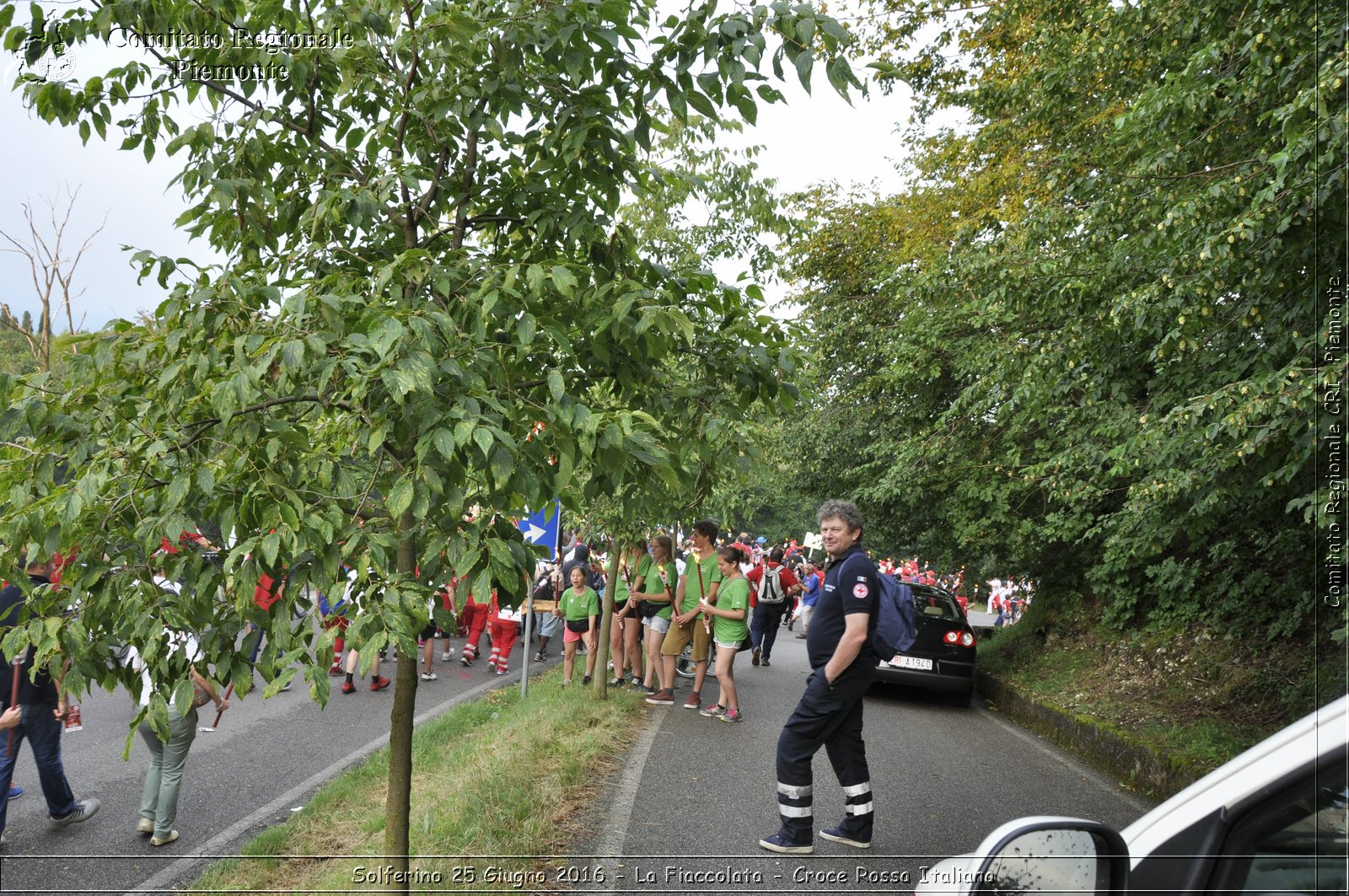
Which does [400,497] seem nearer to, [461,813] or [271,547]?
[271,547]

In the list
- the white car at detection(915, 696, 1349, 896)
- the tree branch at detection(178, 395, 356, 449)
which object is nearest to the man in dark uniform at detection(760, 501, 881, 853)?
the tree branch at detection(178, 395, 356, 449)

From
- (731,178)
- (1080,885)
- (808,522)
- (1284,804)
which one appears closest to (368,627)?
(1080,885)

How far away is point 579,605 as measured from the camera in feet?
40.1

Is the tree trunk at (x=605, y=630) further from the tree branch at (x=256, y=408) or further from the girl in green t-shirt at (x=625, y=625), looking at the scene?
the tree branch at (x=256, y=408)

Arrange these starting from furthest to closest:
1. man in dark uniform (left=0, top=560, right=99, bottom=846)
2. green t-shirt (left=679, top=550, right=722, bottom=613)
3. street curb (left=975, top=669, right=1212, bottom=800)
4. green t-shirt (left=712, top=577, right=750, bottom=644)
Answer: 1. green t-shirt (left=679, top=550, right=722, bottom=613)
2. green t-shirt (left=712, top=577, right=750, bottom=644)
3. street curb (left=975, top=669, right=1212, bottom=800)
4. man in dark uniform (left=0, top=560, right=99, bottom=846)

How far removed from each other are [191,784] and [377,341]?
6487 millimetres

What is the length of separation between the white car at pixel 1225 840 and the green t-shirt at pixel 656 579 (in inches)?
371

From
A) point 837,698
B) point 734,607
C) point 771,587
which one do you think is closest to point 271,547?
point 837,698

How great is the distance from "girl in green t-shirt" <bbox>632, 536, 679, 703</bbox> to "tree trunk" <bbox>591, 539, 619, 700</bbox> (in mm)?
459

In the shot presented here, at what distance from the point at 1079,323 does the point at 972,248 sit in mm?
3004

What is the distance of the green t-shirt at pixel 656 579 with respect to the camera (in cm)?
1120

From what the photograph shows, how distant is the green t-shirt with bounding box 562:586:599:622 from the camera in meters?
12.2

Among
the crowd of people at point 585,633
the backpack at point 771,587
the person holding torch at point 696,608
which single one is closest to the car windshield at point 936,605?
the backpack at point 771,587

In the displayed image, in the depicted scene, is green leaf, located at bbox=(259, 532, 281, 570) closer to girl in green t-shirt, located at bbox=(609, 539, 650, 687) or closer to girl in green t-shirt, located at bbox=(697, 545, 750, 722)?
girl in green t-shirt, located at bbox=(697, 545, 750, 722)
